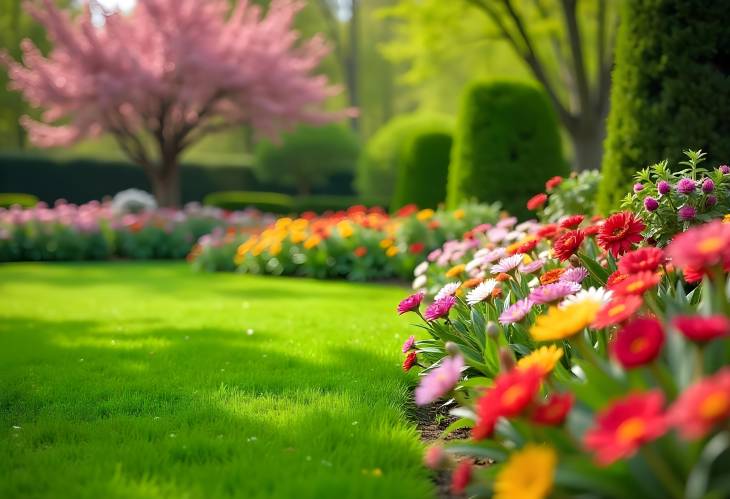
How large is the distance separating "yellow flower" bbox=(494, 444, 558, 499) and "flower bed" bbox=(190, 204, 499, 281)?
5958 millimetres

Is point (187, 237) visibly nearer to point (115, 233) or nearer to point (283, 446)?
point (115, 233)

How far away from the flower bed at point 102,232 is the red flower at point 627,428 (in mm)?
11382

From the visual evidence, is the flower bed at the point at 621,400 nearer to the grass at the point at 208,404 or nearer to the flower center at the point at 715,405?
the flower center at the point at 715,405

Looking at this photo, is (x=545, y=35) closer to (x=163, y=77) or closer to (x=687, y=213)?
(x=163, y=77)

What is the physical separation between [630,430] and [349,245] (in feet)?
25.7

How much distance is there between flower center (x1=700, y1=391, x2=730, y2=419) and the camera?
1171mm

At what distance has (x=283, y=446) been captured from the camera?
8.19ft

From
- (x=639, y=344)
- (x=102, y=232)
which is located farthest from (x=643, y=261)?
(x=102, y=232)

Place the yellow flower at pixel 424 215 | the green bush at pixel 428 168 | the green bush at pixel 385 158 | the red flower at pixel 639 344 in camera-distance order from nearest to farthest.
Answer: the red flower at pixel 639 344 < the yellow flower at pixel 424 215 < the green bush at pixel 428 168 < the green bush at pixel 385 158

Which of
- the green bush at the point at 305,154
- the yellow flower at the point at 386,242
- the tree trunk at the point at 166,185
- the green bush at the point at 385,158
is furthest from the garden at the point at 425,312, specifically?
the green bush at the point at 305,154

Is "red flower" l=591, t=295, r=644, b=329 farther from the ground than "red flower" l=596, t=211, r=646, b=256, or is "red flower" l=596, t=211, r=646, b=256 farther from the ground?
"red flower" l=596, t=211, r=646, b=256

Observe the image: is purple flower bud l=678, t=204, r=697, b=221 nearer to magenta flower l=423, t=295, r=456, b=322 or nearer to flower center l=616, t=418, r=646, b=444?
magenta flower l=423, t=295, r=456, b=322

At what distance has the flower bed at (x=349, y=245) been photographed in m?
8.16

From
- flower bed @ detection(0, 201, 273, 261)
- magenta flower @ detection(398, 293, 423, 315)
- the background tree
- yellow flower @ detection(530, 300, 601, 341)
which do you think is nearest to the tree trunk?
flower bed @ detection(0, 201, 273, 261)
